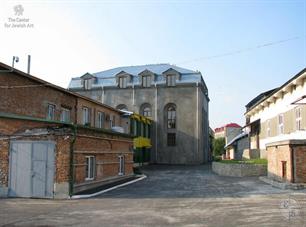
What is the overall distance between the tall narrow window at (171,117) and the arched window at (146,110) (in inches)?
99.2

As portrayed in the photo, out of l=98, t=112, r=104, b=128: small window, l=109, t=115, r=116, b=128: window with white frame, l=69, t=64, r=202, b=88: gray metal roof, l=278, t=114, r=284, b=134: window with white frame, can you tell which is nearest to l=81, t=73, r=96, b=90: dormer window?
l=69, t=64, r=202, b=88: gray metal roof

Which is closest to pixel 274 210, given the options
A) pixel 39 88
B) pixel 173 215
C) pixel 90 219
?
pixel 173 215

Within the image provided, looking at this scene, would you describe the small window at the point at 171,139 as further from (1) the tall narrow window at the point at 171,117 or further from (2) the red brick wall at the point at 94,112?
(2) the red brick wall at the point at 94,112

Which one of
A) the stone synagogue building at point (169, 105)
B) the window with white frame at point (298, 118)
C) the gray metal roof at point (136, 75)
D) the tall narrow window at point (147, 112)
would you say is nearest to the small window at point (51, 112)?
the window with white frame at point (298, 118)

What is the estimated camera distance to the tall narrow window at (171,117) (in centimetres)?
4794

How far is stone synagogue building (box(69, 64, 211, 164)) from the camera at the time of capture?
47.1 m

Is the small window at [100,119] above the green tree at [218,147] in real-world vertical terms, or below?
above

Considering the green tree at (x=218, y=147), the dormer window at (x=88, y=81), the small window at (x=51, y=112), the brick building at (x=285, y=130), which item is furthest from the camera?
the green tree at (x=218, y=147)

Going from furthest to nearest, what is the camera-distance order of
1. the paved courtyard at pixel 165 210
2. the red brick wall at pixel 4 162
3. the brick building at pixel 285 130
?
the brick building at pixel 285 130, the red brick wall at pixel 4 162, the paved courtyard at pixel 165 210

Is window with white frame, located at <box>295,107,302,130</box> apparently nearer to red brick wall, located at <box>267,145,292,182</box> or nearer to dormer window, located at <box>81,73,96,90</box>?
red brick wall, located at <box>267,145,292,182</box>

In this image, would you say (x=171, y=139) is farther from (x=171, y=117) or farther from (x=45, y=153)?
(x=45, y=153)

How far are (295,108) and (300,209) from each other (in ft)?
41.1

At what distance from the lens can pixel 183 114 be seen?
4722cm

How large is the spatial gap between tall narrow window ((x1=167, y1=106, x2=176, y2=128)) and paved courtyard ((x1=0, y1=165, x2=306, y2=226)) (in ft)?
102
